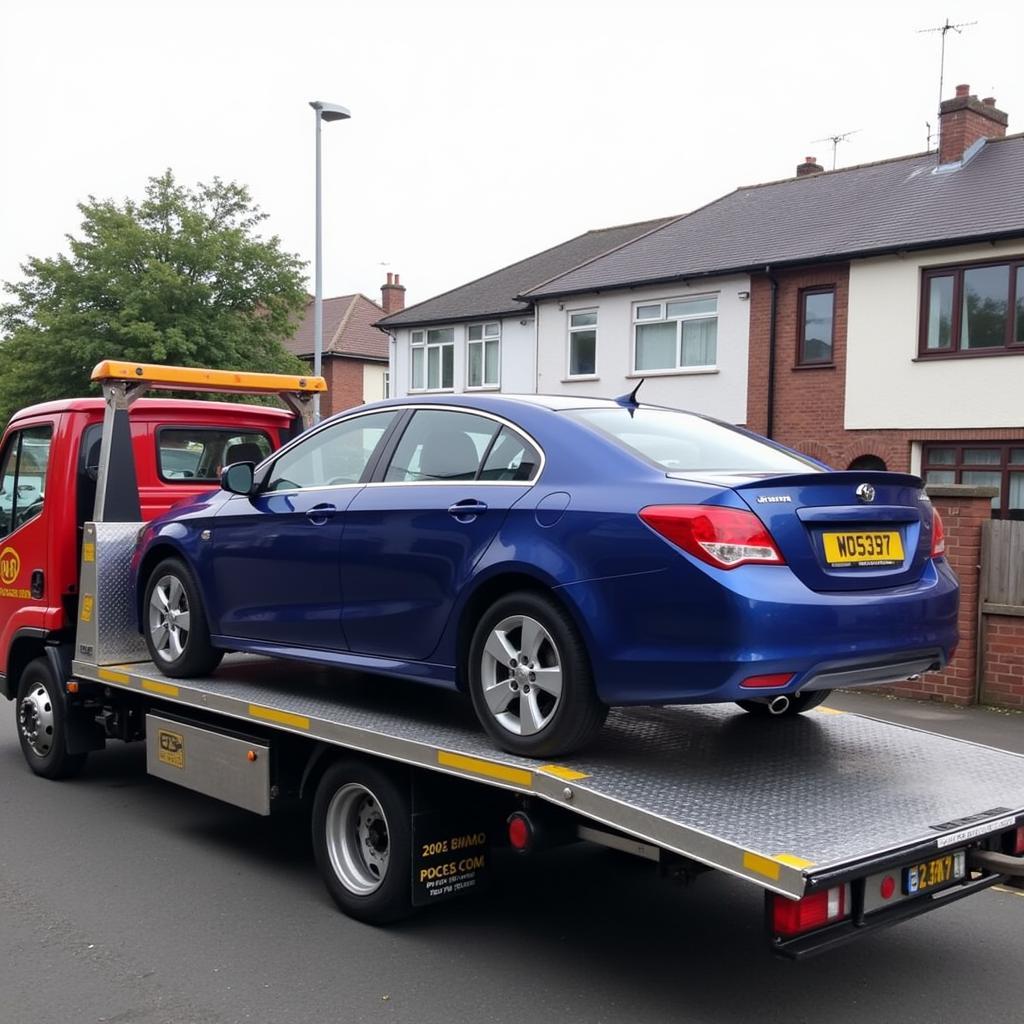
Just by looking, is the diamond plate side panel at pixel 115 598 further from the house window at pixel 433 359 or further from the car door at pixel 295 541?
the house window at pixel 433 359

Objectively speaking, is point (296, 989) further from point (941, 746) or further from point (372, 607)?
point (941, 746)

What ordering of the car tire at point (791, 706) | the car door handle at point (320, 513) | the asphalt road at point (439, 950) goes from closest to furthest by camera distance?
the asphalt road at point (439, 950) < the car tire at point (791, 706) < the car door handle at point (320, 513)

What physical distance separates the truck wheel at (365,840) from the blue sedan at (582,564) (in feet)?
1.64

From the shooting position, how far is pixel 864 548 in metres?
4.54

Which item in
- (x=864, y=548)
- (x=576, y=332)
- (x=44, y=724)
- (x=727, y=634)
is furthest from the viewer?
(x=576, y=332)

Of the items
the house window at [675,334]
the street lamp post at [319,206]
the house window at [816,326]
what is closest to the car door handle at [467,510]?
the street lamp post at [319,206]

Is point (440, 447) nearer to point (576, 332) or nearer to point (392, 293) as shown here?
point (576, 332)

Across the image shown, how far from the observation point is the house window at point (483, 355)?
29656 millimetres

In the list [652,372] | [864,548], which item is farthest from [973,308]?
[864,548]

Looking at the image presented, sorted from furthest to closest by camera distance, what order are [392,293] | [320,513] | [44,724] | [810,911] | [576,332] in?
1. [392,293]
2. [576,332]
3. [44,724]
4. [320,513]
5. [810,911]

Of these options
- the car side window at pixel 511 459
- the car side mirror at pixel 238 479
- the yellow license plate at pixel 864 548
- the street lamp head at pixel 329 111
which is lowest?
the yellow license plate at pixel 864 548

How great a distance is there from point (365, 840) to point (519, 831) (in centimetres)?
107

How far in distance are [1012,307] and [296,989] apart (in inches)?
717

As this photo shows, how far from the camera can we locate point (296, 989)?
176 inches
